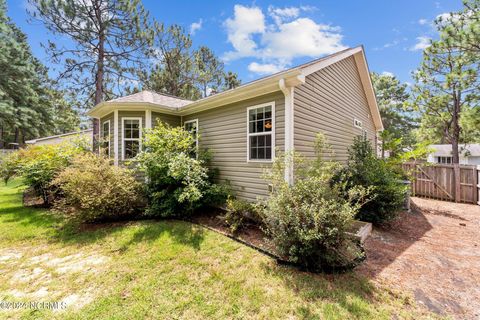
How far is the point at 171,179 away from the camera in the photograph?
5855 mm

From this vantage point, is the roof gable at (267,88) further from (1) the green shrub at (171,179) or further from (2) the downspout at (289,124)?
(1) the green shrub at (171,179)

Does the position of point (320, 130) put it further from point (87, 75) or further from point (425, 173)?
point (87, 75)

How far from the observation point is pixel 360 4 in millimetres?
7559

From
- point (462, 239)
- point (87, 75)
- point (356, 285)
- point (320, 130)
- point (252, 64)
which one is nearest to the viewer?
point (356, 285)

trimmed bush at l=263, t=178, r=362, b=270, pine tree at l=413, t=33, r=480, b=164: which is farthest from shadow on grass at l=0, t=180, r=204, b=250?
pine tree at l=413, t=33, r=480, b=164

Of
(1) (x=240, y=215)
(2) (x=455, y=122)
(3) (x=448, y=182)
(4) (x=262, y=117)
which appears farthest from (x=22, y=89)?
(2) (x=455, y=122)

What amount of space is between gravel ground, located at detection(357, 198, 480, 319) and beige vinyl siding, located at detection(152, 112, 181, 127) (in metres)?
7.31

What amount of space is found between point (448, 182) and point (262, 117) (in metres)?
8.74

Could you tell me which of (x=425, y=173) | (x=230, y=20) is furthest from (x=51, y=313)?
(x=230, y=20)

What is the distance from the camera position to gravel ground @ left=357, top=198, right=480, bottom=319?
285 centimetres

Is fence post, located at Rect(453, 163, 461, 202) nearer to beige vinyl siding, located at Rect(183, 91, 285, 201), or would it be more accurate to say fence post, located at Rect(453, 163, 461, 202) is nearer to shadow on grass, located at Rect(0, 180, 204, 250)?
beige vinyl siding, located at Rect(183, 91, 285, 201)

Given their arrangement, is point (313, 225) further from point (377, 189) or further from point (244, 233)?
point (377, 189)

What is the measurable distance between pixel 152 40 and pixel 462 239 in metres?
18.5

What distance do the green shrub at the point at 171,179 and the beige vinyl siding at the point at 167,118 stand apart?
1895 millimetres
